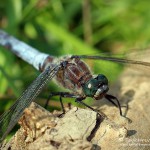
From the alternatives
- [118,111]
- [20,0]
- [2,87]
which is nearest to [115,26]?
[20,0]

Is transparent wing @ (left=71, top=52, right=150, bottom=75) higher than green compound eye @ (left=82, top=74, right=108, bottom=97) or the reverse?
higher

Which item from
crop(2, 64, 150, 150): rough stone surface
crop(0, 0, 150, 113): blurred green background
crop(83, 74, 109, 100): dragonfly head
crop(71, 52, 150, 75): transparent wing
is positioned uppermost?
crop(0, 0, 150, 113): blurred green background

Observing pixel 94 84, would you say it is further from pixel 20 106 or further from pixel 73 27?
pixel 73 27

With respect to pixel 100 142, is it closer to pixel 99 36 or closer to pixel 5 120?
pixel 5 120

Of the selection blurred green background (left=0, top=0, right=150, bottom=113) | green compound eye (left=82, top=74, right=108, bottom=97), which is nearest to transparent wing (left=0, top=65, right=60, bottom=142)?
green compound eye (left=82, top=74, right=108, bottom=97)

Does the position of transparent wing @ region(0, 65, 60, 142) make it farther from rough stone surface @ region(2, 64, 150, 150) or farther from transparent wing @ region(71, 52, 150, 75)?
transparent wing @ region(71, 52, 150, 75)

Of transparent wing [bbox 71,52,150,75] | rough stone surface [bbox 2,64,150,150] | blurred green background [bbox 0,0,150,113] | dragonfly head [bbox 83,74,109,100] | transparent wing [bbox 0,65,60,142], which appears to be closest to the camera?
rough stone surface [bbox 2,64,150,150]
